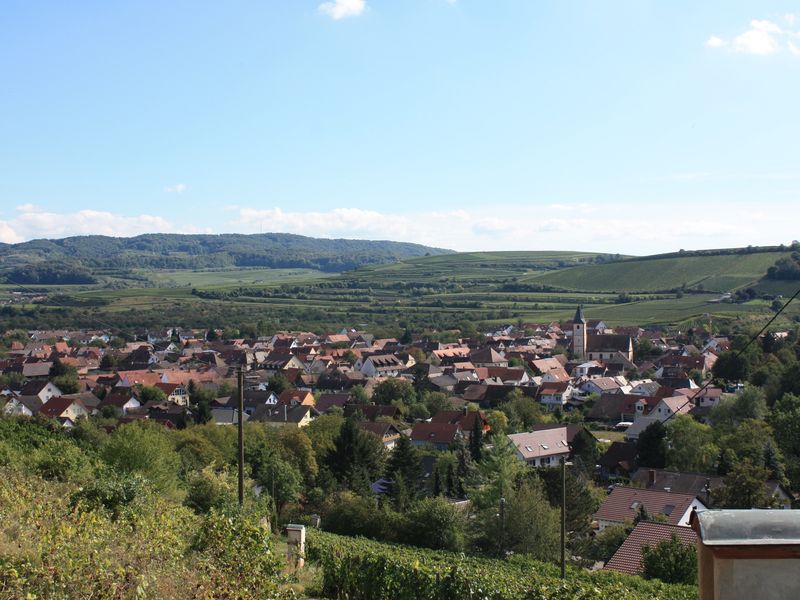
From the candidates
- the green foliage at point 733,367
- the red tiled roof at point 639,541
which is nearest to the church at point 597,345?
the green foliage at point 733,367

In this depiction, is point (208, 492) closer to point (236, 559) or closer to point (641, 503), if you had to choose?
point (236, 559)

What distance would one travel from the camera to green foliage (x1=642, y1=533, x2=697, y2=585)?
18047 millimetres

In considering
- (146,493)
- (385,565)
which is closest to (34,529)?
(146,493)

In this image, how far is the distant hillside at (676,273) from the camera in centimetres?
13250

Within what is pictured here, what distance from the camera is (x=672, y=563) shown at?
1816 cm

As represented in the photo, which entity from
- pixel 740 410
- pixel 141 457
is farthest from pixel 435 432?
pixel 141 457

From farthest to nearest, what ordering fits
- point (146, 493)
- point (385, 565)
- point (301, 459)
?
point (301, 459) < point (146, 493) < point (385, 565)

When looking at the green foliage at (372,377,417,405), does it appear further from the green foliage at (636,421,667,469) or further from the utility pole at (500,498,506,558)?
the utility pole at (500,498,506,558)

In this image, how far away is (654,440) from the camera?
38844 mm

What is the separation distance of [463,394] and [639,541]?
42349 millimetres

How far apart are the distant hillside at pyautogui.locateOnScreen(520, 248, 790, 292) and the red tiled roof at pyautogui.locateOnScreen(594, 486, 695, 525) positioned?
104 meters

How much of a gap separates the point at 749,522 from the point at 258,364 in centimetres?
8349

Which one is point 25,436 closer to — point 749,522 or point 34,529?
point 34,529

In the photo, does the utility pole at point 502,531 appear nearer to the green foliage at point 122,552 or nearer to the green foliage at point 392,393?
the green foliage at point 122,552
